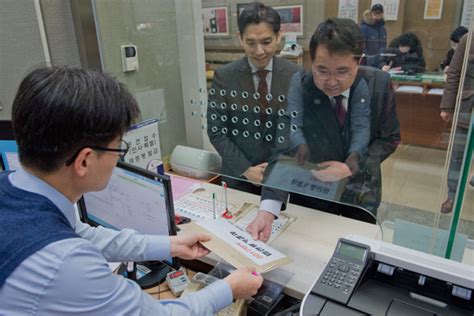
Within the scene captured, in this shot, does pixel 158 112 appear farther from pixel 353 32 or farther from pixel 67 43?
pixel 353 32

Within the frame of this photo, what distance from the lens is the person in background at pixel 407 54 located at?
43.7 inches

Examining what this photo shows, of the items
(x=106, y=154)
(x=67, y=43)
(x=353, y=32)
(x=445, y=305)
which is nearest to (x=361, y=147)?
(x=353, y=32)

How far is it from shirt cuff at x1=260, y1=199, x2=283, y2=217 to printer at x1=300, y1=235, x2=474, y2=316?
0.48 meters

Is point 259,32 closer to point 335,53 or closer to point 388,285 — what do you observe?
point 335,53

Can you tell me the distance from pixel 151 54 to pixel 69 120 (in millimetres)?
1335

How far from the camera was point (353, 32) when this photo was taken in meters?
1.18

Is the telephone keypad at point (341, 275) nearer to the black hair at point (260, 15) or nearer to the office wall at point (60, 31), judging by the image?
the black hair at point (260, 15)

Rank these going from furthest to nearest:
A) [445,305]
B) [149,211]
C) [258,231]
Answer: [258,231] < [149,211] < [445,305]

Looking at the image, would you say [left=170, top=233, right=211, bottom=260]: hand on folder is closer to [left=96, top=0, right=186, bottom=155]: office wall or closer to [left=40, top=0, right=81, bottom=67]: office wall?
[left=96, top=0, right=186, bottom=155]: office wall

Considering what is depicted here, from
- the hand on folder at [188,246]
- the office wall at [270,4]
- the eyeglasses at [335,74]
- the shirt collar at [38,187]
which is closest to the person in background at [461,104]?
the eyeglasses at [335,74]

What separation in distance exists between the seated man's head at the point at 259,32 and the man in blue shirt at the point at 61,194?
30.8 inches

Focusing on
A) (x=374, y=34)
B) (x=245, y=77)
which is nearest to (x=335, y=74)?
(x=374, y=34)

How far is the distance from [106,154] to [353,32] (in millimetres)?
881

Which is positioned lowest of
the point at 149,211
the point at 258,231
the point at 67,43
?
the point at 258,231
